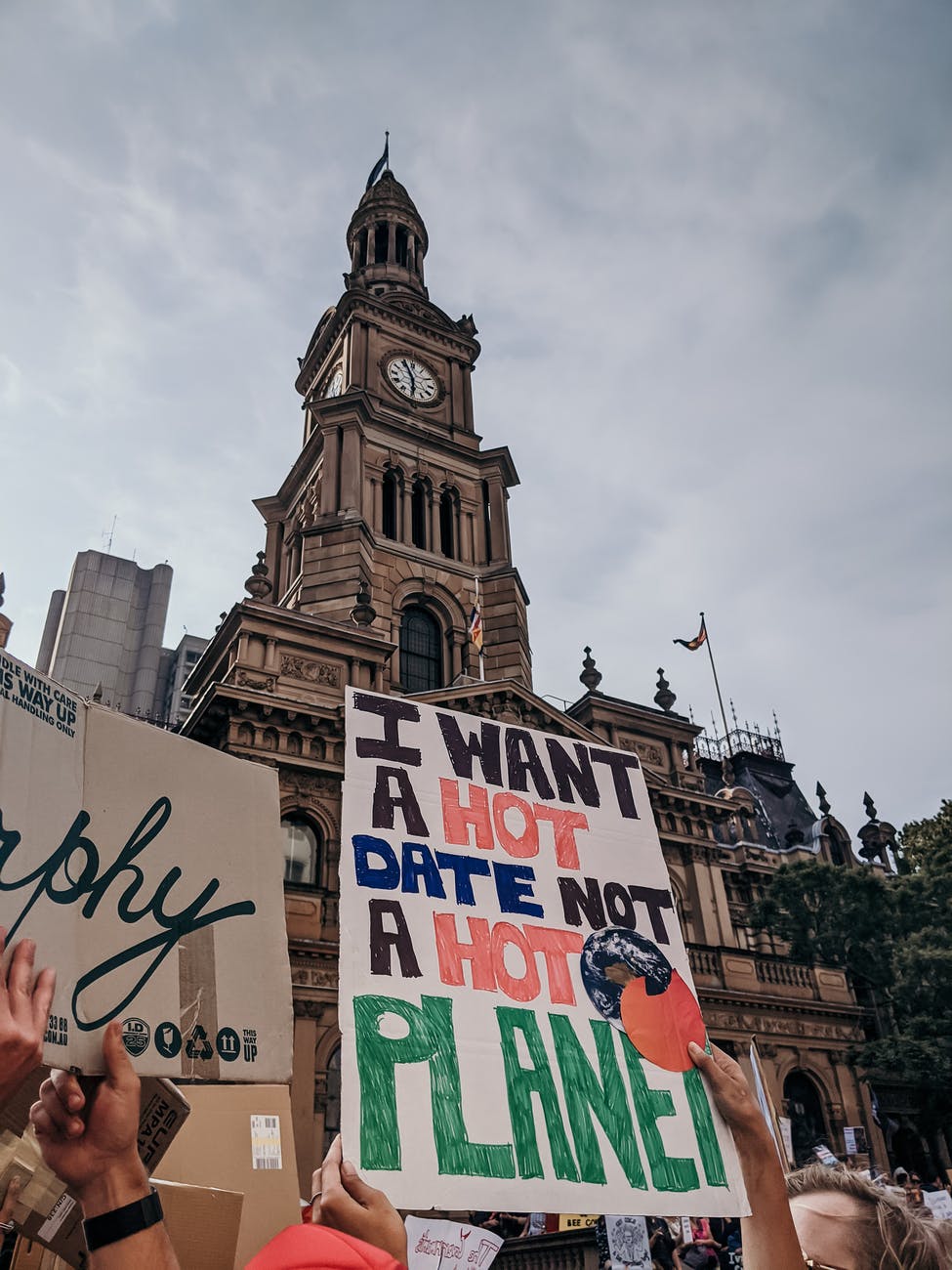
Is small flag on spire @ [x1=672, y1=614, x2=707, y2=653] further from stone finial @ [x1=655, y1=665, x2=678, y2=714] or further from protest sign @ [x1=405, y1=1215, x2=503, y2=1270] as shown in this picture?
protest sign @ [x1=405, y1=1215, x2=503, y2=1270]

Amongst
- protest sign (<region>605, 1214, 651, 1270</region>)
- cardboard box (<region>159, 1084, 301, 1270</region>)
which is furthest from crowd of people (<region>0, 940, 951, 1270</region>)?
protest sign (<region>605, 1214, 651, 1270</region>)

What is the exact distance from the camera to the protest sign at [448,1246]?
823 centimetres

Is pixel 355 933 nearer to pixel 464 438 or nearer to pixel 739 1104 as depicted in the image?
pixel 739 1104

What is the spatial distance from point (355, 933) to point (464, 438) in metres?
31.6

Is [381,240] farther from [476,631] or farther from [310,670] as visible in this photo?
[310,670]

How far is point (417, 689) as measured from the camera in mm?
28531

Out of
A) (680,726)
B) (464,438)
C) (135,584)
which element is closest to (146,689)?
(135,584)

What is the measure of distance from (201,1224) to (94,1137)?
2.16 m

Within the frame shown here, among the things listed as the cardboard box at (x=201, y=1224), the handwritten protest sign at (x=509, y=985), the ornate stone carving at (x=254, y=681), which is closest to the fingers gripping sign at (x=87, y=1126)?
the handwritten protest sign at (x=509, y=985)

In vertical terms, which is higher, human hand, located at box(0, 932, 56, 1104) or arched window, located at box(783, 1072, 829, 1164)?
arched window, located at box(783, 1072, 829, 1164)

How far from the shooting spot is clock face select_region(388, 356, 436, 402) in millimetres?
36156

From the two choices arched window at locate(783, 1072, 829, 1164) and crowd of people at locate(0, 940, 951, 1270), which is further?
arched window at locate(783, 1072, 829, 1164)

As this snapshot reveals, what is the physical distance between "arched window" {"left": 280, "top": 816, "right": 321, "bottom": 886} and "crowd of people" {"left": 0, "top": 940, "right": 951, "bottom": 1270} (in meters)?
18.2

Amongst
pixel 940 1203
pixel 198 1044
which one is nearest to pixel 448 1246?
pixel 198 1044
